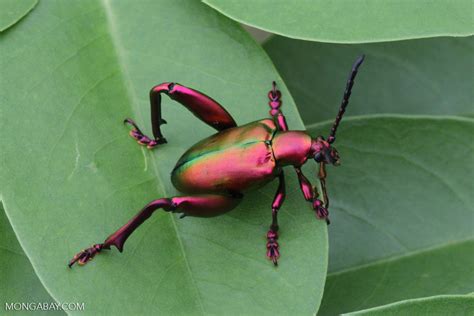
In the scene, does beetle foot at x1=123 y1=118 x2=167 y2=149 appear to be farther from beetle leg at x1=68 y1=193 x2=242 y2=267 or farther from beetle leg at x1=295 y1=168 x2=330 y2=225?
beetle leg at x1=295 y1=168 x2=330 y2=225

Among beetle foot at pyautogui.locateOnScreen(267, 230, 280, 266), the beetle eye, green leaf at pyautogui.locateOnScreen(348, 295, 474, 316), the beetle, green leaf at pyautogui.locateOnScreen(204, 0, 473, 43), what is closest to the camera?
green leaf at pyautogui.locateOnScreen(348, 295, 474, 316)

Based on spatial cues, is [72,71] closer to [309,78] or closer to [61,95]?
[61,95]

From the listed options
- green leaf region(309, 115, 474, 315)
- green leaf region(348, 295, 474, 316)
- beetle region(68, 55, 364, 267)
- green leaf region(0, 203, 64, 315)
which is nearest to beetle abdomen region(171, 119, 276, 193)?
beetle region(68, 55, 364, 267)

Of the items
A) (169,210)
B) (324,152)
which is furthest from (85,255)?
(324,152)

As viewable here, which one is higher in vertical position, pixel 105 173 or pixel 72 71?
pixel 72 71

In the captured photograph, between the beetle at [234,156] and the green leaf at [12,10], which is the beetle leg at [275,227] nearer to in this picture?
the beetle at [234,156]

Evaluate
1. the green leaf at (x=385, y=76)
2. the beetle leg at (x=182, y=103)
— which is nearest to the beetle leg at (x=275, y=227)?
the beetle leg at (x=182, y=103)

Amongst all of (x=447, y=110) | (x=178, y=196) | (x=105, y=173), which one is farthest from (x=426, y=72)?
(x=105, y=173)
